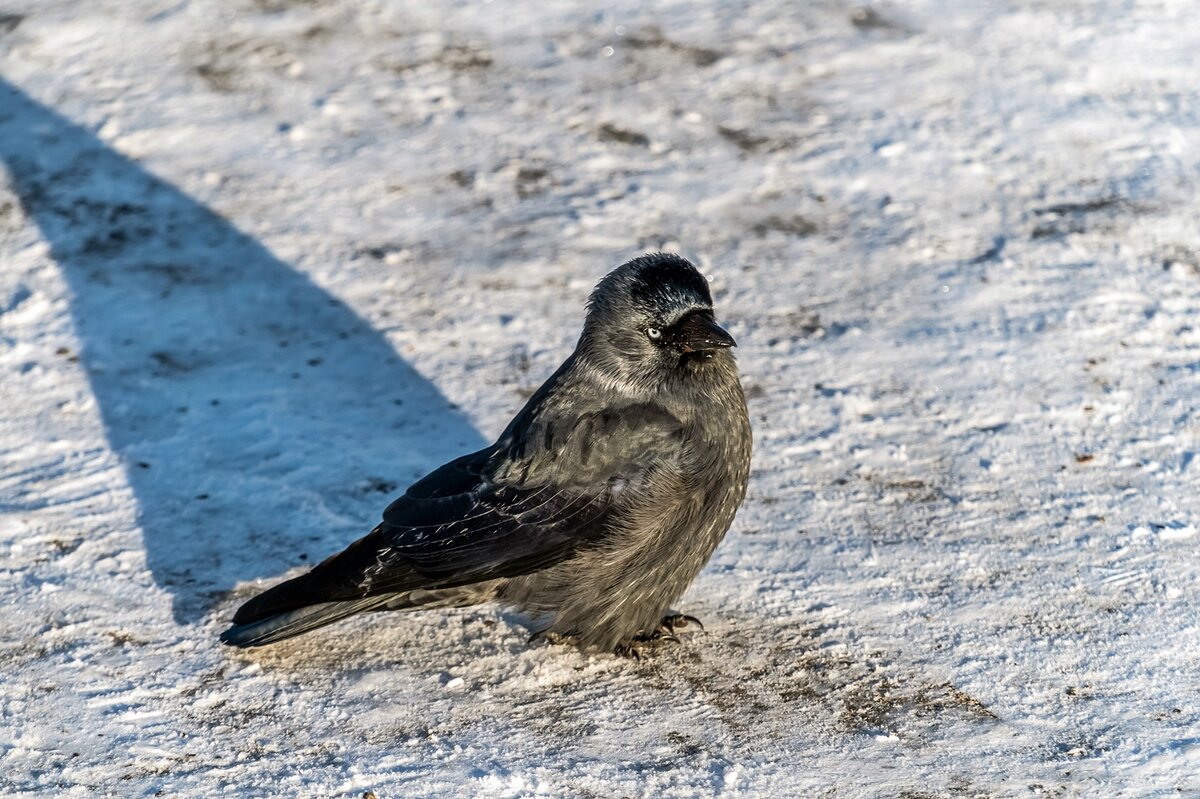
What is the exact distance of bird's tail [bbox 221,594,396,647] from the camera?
15.2 ft

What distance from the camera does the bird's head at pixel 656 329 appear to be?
4.89m

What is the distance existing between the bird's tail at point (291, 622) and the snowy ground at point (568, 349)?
141 mm

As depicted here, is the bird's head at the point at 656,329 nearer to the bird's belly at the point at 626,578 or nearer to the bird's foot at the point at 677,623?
the bird's belly at the point at 626,578

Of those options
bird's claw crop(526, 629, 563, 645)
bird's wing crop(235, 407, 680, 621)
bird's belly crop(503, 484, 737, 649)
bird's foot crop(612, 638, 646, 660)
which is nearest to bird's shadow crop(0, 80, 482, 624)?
bird's wing crop(235, 407, 680, 621)

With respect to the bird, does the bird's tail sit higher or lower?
lower

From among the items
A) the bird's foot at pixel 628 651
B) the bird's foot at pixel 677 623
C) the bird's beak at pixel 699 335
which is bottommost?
the bird's foot at pixel 628 651

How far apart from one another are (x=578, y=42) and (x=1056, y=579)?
16.2ft

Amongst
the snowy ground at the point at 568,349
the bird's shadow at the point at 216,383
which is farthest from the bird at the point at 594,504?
the bird's shadow at the point at 216,383

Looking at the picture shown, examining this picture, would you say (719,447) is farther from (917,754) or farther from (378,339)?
(378,339)

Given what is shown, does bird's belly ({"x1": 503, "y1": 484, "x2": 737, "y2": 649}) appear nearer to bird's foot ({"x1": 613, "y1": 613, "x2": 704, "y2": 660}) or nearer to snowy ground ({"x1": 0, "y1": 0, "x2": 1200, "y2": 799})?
bird's foot ({"x1": 613, "y1": 613, "x2": 704, "y2": 660})

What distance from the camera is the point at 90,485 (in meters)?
5.61

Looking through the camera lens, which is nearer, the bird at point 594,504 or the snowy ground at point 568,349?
the snowy ground at point 568,349

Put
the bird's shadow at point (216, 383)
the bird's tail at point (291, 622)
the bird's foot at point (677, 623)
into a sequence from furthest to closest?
the bird's shadow at point (216, 383) < the bird's foot at point (677, 623) < the bird's tail at point (291, 622)

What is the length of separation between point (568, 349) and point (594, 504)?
1.85 meters
